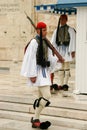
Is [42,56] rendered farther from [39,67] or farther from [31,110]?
[31,110]

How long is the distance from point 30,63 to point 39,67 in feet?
0.77

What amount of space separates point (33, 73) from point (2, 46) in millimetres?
13045

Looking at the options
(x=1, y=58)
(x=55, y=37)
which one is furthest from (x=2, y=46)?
(x=55, y=37)

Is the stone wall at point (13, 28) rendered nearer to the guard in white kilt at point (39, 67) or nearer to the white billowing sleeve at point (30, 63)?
the guard in white kilt at point (39, 67)

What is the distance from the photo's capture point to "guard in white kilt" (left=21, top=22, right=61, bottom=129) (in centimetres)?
845

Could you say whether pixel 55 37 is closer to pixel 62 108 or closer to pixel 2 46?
pixel 62 108

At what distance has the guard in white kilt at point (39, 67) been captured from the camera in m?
8.45

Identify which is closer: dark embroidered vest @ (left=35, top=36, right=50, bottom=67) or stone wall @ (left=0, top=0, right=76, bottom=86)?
dark embroidered vest @ (left=35, top=36, right=50, bottom=67)

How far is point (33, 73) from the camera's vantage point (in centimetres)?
841

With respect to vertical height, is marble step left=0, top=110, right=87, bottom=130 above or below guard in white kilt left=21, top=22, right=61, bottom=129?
below

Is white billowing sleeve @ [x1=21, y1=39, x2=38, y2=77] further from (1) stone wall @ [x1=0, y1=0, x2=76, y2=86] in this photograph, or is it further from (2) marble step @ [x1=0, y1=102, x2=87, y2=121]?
(1) stone wall @ [x1=0, y1=0, x2=76, y2=86]

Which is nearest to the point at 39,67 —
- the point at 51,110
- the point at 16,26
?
the point at 51,110

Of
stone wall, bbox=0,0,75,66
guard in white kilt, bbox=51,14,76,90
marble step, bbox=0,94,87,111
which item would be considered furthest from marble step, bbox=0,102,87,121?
stone wall, bbox=0,0,75,66

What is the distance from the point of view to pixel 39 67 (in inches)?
338
